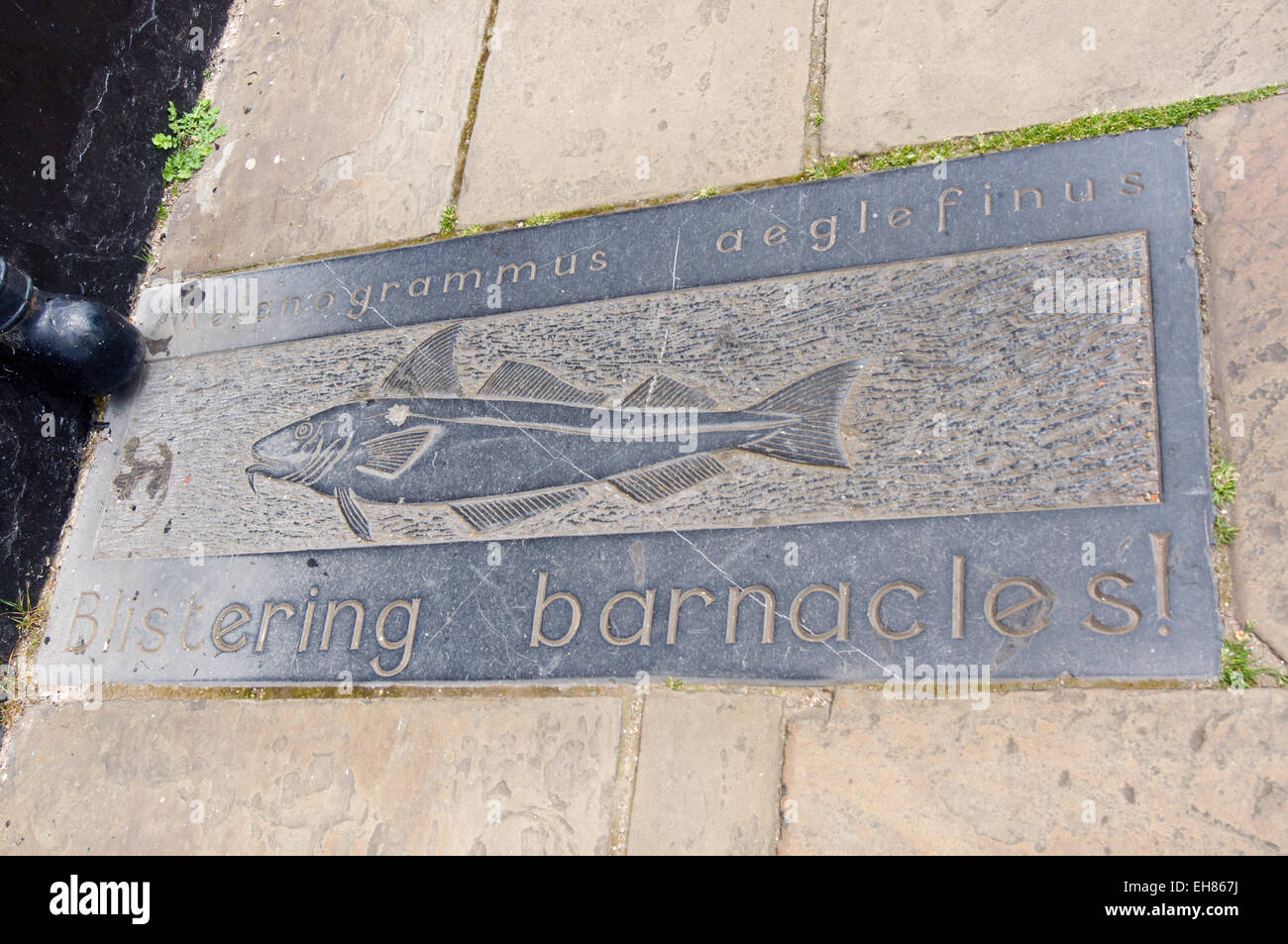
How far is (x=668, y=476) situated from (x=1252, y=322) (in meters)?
1.45

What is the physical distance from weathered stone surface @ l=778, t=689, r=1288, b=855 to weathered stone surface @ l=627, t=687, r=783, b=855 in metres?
0.06

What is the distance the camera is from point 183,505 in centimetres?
296

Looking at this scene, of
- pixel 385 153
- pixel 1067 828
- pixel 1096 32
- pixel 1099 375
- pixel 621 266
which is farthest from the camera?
pixel 385 153

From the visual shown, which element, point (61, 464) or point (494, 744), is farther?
point (61, 464)

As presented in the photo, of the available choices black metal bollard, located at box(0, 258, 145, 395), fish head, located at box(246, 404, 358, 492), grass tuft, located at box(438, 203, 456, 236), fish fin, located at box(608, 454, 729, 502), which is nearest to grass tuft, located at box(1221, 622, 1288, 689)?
fish fin, located at box(608, 454, 729, 502)

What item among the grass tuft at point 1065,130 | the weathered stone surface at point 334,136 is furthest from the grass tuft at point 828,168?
the weathered stone surface at point 334,136

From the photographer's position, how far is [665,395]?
248cm

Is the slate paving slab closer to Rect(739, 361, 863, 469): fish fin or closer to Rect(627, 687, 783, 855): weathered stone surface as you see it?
Rect(739, 361, 863, 469): fish fin

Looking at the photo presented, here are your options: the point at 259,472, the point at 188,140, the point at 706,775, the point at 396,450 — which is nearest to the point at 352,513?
the point at 396,450

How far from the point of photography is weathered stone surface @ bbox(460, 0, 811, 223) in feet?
9.41

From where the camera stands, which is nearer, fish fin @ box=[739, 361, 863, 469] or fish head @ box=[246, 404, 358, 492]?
fish fin @ box=[739, 361, 863, 469]

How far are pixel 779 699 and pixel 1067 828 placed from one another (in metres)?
0.66
